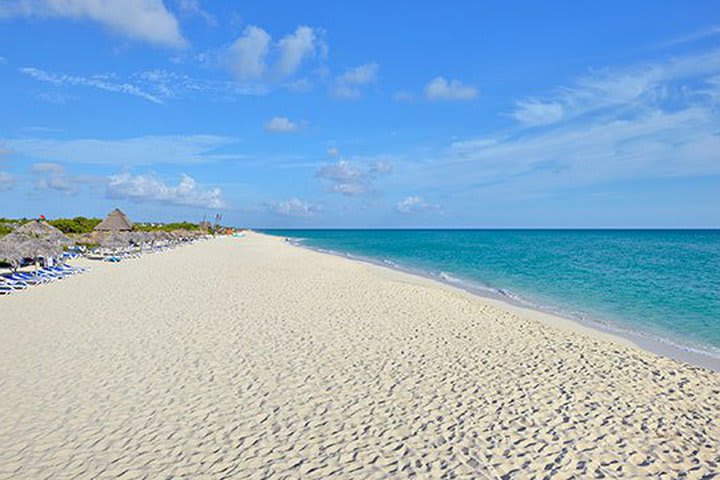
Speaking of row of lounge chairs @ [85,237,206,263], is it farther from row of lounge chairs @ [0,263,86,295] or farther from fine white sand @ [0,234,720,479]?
fine white sand @ [0,234,720,479]

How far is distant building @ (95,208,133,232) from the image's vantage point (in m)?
39.5

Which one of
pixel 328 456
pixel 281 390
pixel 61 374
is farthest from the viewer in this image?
pixel 61 374

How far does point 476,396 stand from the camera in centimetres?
633

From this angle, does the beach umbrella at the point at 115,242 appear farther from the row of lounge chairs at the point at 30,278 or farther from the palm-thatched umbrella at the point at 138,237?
the row of lounge chairs at the point at 30,278

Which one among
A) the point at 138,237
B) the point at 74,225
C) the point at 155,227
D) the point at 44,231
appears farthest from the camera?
the point at 155,227

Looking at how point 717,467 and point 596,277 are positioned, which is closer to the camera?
point 717,467

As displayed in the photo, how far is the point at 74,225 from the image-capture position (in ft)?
128

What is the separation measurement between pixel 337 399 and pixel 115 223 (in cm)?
4184

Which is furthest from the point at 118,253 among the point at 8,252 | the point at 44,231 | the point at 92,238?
the point at 8,252

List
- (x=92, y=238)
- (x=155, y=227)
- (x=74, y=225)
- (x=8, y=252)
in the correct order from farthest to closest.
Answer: (x=155, y=227) → (x=74, y=225) → (x=92, y=238) → (x=8, y=252)

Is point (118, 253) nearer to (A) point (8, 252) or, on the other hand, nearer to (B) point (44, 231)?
(B) point (44, 231)

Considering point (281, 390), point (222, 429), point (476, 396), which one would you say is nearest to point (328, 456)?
point (222, 429)

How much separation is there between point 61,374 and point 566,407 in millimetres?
8300

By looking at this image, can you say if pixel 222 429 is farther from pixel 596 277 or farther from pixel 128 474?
pixel 596 277
